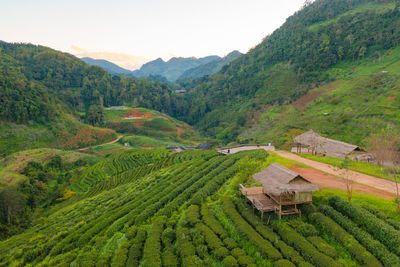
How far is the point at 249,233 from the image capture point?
14.4 metres

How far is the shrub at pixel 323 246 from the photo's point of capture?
39.7ft

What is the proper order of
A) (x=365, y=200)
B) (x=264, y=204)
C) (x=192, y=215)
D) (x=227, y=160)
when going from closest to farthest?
(x=264, y=204) → (x=365, y=200) → (x=192, y=215) → (x=227, y=160)

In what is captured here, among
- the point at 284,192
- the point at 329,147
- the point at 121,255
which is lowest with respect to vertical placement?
the point at 121,255

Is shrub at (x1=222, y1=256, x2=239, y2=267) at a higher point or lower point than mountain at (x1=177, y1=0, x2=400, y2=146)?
lower

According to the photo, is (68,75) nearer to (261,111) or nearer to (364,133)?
(261,111)

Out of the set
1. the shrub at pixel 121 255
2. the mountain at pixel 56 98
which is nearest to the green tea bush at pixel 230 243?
the shrub at pixel 121 255

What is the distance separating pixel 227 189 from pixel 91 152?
69853mm

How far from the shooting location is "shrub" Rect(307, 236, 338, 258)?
12.1 meters

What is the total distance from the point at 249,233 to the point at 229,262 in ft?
9.19

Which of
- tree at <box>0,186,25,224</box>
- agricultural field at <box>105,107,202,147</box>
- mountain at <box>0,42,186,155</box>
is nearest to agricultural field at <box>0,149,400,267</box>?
tree at <box>0,186,25,224</box>

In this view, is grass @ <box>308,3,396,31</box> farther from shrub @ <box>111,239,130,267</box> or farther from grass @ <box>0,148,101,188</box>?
shrub @ <box>111,239,130,267</box>

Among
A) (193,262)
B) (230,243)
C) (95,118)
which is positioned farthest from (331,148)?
(95,118)

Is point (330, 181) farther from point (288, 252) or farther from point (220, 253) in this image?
point (220, 253)

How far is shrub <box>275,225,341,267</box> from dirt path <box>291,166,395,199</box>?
8.36 metres
